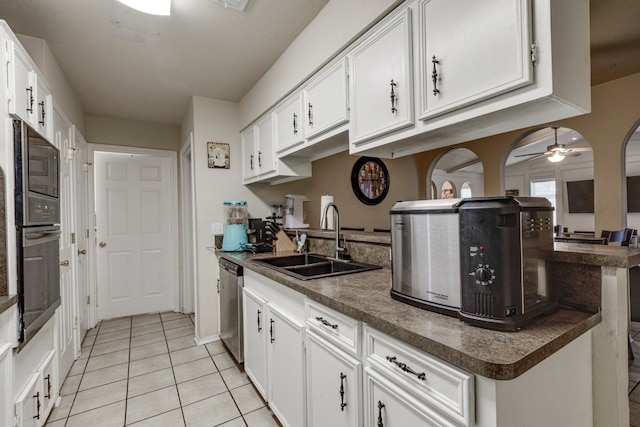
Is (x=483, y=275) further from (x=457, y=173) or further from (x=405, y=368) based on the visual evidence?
(x=457, y=173)

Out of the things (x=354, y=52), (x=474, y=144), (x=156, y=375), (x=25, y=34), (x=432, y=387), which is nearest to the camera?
(x=432, y=387)

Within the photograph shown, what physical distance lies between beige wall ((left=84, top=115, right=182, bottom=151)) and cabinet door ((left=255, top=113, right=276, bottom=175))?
5.48ft

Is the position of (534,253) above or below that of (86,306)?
above

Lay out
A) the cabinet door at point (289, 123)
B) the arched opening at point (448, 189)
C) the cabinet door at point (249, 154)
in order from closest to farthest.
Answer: the cabinet door at point (289, 123) < the cabinet door at point (249, 154) < the arched opening at point (448, 189)

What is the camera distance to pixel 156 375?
2361mm

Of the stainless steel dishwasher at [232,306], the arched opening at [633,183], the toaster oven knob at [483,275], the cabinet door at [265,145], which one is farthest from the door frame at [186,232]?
the arched opening at [633,183]

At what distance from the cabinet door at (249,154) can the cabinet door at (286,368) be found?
157 cm

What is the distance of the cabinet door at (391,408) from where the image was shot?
0.84m

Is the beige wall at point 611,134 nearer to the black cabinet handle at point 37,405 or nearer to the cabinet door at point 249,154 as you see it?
the cabinet door at point 249,154

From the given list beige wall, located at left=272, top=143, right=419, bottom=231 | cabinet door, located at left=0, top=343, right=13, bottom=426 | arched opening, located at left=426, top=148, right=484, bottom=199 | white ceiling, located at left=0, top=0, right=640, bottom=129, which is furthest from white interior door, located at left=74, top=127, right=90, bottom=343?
Answer: arched opening, located at left=426, top=148, right=484, bottom=199

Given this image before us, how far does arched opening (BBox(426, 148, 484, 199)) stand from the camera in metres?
6.33

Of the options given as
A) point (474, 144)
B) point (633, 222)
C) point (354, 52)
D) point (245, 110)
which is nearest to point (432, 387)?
point (354, 52)

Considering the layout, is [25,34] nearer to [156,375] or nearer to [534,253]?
[156,375]

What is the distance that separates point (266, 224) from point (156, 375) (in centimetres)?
149
